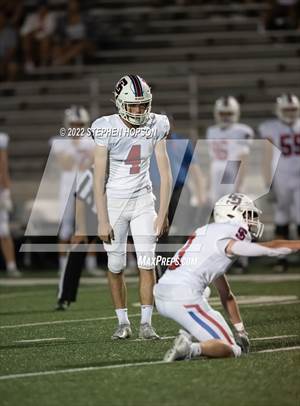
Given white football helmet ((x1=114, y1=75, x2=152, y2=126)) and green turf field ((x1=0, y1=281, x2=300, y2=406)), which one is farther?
white football helmet ((x1=114, y1=75, x2=152, y2=126))

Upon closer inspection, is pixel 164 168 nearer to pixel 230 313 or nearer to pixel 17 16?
pixel 230 313

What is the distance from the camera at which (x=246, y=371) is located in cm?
542

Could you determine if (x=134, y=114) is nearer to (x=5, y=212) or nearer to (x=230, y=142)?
(x=230, y=142)

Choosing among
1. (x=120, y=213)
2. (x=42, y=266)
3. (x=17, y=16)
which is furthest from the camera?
(x=17, y=16)

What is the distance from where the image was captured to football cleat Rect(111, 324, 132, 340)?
6.75 m

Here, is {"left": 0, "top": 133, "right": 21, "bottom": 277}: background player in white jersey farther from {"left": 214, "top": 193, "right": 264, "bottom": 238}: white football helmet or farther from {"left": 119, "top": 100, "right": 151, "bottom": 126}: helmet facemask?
{"left": 214, "top": 193, "right": 264, "bottom": 238}: white football helmet

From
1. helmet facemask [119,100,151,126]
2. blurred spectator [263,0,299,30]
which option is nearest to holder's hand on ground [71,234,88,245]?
helmet facemask [119,100,151,126]

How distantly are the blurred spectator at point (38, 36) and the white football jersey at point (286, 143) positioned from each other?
5.36 m

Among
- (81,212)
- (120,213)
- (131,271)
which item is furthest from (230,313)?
(131,271)

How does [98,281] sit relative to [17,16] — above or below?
below

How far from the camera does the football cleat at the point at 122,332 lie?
22.1ft

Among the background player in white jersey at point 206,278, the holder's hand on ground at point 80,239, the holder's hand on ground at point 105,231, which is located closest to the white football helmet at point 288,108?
the holder's hand on ground at point 80,239

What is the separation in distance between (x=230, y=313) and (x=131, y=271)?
6014 millimetres

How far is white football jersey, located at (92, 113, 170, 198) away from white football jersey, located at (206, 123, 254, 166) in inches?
188
